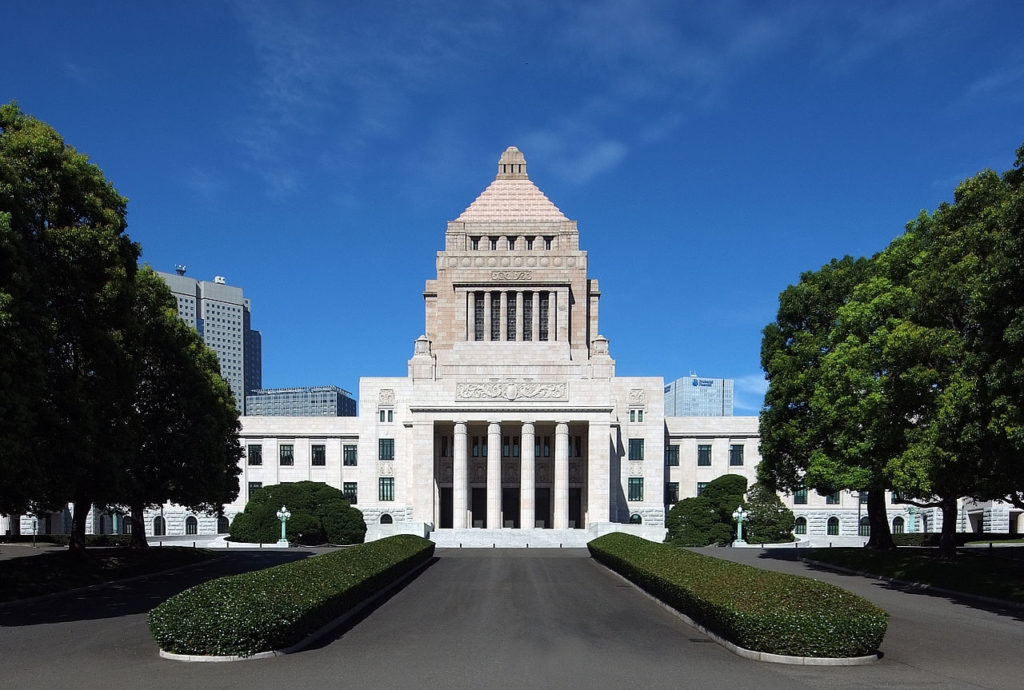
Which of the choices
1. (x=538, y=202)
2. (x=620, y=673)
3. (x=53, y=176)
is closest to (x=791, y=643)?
(x=620, y=673)

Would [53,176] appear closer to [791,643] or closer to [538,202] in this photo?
[791,643]

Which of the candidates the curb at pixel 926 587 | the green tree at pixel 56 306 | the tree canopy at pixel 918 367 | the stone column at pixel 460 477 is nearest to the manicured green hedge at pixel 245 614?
the green tree at pixel 56 306

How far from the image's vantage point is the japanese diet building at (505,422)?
222 feet

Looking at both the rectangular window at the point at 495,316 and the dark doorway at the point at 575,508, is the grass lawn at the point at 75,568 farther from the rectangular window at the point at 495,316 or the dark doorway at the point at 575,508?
the rectangular window at the point at 495,316

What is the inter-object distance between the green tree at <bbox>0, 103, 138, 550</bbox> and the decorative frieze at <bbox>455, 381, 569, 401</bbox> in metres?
41.3

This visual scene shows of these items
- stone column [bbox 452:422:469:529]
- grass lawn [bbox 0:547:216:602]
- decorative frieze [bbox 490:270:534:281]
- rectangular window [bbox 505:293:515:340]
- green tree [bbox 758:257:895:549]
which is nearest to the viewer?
grass lawn [bbox 0:547:216:602]

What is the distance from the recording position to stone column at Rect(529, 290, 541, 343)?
262 feet

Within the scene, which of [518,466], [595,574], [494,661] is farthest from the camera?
[518,466]

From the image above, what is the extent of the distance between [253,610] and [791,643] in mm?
10046

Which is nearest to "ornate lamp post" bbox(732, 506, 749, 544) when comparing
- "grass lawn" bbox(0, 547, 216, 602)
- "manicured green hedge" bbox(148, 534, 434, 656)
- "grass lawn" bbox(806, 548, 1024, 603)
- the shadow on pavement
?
"grass lawn" bbox(806, 548, 1024, 603)

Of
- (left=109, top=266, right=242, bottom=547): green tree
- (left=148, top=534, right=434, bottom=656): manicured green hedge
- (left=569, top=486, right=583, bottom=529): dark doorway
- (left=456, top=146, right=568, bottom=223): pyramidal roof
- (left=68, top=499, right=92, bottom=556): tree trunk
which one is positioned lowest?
(left=569, top=486, right=583, bottom=529): dark doorway

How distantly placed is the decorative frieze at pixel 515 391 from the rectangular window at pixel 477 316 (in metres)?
12.8

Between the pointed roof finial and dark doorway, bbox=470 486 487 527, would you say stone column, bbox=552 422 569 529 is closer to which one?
dark doorway, bbox=470 486 487 527

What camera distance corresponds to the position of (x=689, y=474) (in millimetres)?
80750
